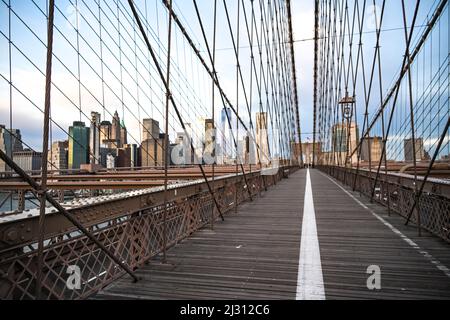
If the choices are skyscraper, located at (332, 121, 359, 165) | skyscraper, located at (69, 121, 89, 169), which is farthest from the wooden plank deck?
skyscraper, located at (332, 121, 359, 165)

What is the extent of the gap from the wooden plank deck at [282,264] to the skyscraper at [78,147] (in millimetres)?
3559

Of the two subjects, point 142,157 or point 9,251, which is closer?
point 9,251

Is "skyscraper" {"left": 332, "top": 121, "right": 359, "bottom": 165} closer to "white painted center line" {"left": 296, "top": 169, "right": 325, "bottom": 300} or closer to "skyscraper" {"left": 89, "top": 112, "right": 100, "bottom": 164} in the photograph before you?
"skyscraper" {"left": 89, "top": 112, "right": 100, "bottom": 164}

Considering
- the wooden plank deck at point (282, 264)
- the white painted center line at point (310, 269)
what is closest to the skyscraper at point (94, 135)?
the wooden plank deck at point (282, 264)

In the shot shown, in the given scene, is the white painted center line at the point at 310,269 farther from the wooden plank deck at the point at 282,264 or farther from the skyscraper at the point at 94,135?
the skyscraper at the point at 94,135

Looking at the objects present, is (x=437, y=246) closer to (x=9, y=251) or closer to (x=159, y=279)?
(x=159, y=279)

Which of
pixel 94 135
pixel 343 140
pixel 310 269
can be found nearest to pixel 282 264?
pixel 310 269

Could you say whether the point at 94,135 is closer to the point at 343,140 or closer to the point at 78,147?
the point at 78,147

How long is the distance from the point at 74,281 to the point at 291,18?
33320 mm

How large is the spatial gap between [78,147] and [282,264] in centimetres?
744

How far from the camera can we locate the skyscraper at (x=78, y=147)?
257 inches

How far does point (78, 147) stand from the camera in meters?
8.77
